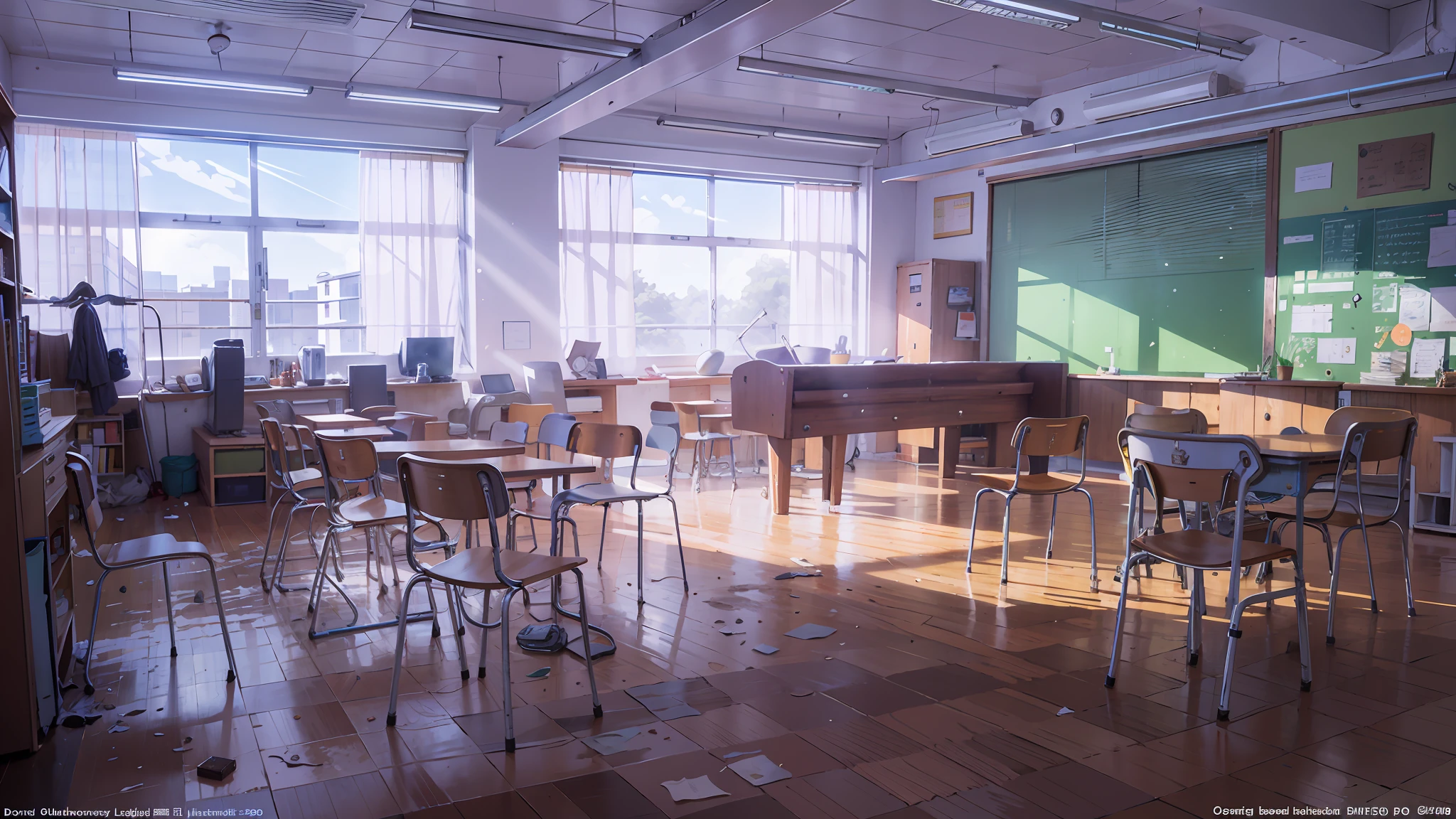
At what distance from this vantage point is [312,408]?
7695 millimetres

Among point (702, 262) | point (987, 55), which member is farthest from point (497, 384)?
point (987, 55)

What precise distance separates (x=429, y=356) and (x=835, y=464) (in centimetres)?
371

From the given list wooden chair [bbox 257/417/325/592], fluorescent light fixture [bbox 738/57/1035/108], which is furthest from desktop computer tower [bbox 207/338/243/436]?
fluorescent light fixture [bbox 738/57/1035/108]

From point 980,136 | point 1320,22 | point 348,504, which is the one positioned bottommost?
point 348,504

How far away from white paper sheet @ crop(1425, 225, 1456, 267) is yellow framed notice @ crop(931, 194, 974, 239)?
4234 millimetres

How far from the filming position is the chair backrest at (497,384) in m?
8.11

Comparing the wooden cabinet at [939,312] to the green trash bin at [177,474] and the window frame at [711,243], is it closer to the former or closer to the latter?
the window frame at [711,243]

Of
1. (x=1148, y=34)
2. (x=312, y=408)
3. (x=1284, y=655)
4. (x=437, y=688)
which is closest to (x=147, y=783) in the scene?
(x=437, y=688)

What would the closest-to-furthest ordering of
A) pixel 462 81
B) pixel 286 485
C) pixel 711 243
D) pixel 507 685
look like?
pixel 507 685
pixel 286 485
pixel 462 81
pixel 711 243

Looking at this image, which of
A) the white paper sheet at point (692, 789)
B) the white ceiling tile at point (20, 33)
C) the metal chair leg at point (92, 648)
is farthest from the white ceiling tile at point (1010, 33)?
the white ceiling tile at point (20, 33)

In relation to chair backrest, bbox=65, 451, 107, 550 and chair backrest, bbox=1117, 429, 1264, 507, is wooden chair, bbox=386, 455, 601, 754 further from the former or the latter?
chair backrest, bbox=1117, 429, 1264, 507

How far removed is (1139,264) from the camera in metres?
8.16

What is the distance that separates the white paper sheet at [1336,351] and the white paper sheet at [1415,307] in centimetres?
36

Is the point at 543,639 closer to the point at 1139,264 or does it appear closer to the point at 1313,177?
the point at 1313,177
